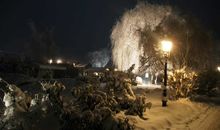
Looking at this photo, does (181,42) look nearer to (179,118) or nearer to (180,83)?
(180,83)

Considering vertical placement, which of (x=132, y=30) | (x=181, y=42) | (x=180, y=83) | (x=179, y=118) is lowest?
(x=179, y=118)

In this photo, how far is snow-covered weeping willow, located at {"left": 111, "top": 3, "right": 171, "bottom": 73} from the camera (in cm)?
4628

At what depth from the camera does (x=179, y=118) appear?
2031cm

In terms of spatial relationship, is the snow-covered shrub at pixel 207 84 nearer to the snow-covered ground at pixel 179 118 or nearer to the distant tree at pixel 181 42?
the distant tree at pixel 181 42

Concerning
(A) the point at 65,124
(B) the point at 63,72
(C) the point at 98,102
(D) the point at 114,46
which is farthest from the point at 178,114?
(D) the point at 114,46

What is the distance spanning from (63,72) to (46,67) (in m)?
1.96

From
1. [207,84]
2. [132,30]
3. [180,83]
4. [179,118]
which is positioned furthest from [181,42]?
[179,118]

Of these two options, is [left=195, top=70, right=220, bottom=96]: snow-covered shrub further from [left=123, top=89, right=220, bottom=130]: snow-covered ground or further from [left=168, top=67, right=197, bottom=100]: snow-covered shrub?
[left=123, top=89, right=220, bottom=130]: snow-covered ground

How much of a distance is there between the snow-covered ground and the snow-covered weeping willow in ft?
71.0

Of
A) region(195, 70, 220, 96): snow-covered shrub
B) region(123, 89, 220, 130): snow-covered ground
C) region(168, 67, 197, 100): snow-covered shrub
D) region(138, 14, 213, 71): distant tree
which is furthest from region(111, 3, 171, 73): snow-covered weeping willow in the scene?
region(123, 89, 220, 130): snow-covered ground

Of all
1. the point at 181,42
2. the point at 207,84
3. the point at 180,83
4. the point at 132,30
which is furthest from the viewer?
the point at 132,30

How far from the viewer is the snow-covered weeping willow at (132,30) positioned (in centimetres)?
4628

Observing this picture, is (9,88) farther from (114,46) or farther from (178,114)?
(114,46)

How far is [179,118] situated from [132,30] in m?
28.0
